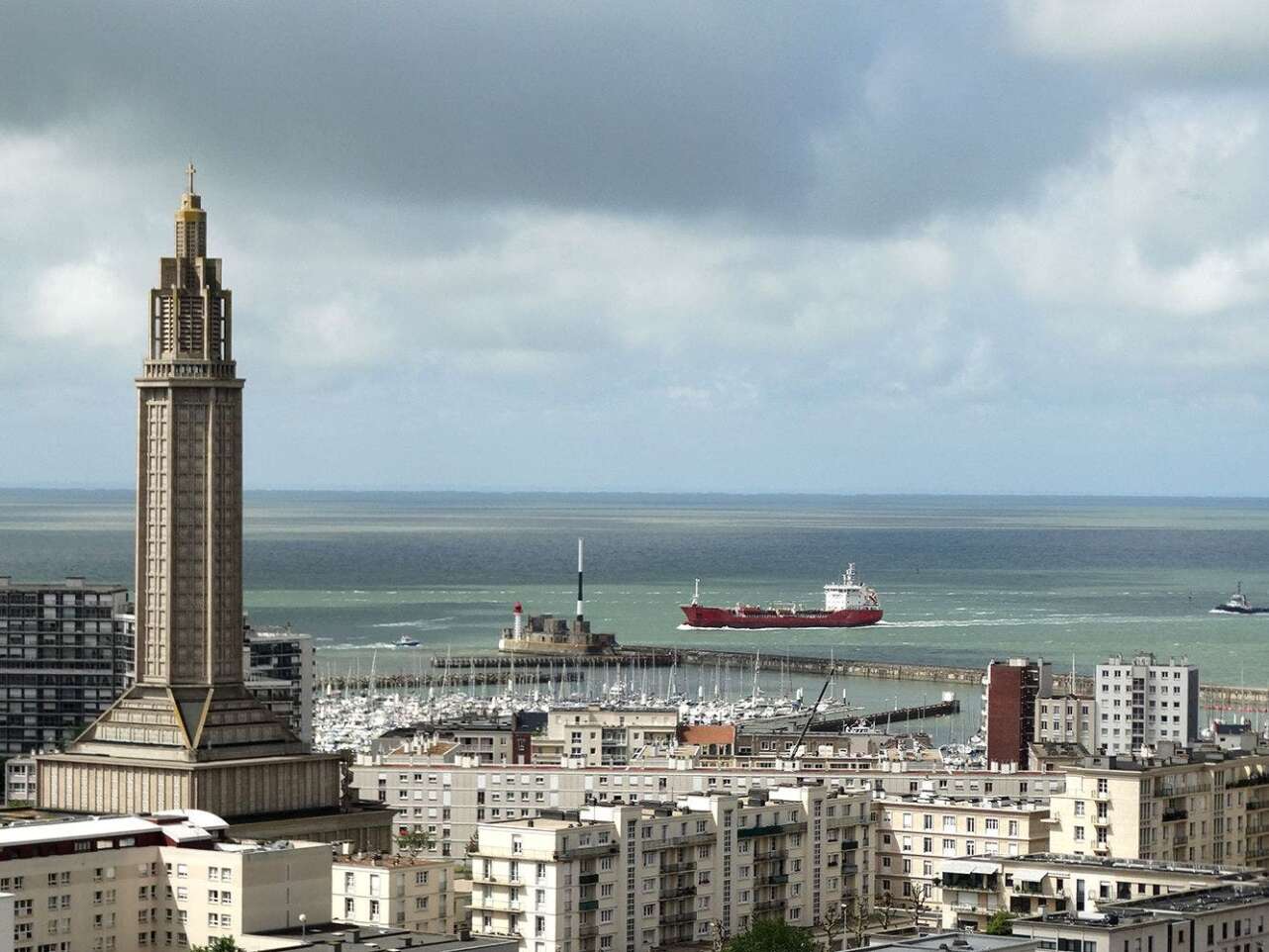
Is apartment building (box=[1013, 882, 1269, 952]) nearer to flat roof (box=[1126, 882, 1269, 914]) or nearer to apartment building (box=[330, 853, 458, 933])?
flat roof (box=[1126, 882, 1269, 914])

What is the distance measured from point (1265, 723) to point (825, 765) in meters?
47.6

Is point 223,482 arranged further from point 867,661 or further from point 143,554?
point 867,661

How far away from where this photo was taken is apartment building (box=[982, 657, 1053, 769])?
111938 millimetres

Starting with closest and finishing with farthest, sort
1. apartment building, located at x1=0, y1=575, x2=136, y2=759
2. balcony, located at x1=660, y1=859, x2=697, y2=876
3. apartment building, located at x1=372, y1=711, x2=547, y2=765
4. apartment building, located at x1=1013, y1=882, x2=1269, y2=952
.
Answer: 1. apartment building, located at x1=1013, y1=882, x2=1269, y2=952
2. balcony, located at x1=660, y1=859, x2=697, y2=876
3. apartment building, located at x1=372, y1=711, x2=547, y2=765
4. apartment building, located at x1=0, y1=575, x2=136, y2=759

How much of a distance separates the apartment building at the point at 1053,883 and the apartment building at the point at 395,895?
500 inches

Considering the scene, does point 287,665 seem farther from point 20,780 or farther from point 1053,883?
point 1053,883

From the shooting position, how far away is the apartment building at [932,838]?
73125 millimetres

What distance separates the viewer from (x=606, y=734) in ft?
369

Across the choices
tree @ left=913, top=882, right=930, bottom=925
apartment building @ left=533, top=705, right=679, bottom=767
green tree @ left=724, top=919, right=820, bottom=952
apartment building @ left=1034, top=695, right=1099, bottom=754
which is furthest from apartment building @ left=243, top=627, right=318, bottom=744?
green tree @ left=724, top=919, right=820, bottom=952

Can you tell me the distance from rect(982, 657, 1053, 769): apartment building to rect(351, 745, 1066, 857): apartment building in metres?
21.5

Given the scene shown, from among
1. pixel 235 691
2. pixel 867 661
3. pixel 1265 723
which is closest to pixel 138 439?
pixel 235 691

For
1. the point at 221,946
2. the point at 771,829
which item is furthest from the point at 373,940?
the point at 771,829

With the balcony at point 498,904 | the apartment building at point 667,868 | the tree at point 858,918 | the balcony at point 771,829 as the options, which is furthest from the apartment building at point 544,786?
the balcony at point 498,904

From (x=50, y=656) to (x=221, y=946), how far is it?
55920 mm
